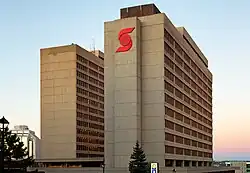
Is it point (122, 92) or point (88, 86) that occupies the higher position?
point (88, 86)

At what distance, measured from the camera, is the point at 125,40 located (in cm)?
9056

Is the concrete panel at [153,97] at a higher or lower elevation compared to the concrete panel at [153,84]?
lower

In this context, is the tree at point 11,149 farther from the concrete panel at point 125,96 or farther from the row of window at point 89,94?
the row of window at point 89,94

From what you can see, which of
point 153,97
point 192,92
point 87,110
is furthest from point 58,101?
point 153,97

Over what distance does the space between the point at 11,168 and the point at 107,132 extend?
2356cm

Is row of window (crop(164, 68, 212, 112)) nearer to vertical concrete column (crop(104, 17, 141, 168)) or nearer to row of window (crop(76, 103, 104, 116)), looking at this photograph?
vertical concrete column (crop(104, 17, 141, 168))

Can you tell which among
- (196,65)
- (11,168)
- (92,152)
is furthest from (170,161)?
(92,152)

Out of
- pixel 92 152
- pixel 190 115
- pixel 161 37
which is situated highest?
pixel 161 37

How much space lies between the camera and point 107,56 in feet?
303

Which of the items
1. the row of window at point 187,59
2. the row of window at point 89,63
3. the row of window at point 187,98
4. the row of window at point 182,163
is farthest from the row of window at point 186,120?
the row of window at point 89,63

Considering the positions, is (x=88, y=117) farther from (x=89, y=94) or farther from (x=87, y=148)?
(x=87, y=148)

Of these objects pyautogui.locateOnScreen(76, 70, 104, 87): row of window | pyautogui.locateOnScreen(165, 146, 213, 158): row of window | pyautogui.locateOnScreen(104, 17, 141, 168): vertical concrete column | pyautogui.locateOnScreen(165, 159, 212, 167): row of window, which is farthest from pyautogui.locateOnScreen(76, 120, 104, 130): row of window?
pyautogui.locateOnScreen(104, 17, 141, 168): vertical concrete column

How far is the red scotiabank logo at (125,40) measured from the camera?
296 ft

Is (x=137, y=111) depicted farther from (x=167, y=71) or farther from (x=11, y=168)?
(x=11, y=168)
